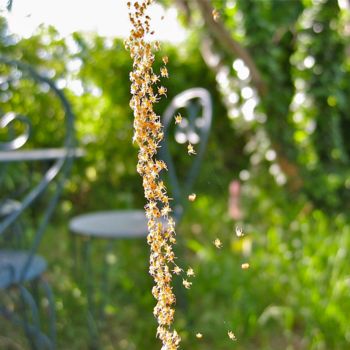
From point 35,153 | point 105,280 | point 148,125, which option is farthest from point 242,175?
point 148,125

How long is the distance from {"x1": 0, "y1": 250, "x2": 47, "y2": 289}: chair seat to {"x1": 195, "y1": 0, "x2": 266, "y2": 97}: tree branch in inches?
63.7

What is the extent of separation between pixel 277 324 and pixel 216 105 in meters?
2.48

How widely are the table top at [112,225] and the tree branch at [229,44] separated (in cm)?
123

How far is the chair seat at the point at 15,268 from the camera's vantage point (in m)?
1.85

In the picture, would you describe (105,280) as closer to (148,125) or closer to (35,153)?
(35,153)

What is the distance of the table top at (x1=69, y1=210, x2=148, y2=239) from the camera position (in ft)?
6.98

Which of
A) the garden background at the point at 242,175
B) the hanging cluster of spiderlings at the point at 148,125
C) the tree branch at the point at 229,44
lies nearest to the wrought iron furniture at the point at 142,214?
the garden background at the point at 242,175

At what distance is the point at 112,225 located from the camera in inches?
88.4

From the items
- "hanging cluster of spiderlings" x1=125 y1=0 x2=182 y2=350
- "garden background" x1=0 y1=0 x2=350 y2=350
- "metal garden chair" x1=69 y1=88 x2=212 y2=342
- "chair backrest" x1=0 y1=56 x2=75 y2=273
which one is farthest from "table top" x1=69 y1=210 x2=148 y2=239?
"hanging cluster of spiderlings" x1=125 y1=0 x2=182 y2=350

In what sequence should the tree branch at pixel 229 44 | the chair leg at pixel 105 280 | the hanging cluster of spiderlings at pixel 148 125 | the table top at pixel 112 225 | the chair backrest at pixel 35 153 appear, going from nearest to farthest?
the hanging cluster of spiderlings at pixel 148 125
the chair backrest at pixel 35 153
the table top at pixel 112 225
the chair leg at pixel 105 280
the tree branch at pixel 229 44

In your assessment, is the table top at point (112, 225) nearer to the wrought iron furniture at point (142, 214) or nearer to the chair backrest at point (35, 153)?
the wrought iron furniture at point (142, 214)

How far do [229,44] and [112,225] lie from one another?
62.6 inches

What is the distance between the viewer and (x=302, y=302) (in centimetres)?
251

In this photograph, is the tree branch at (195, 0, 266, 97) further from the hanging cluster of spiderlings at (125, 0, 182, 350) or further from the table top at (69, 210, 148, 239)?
the hanging cluster of spiderlings at (125, 0, 182, 350)
